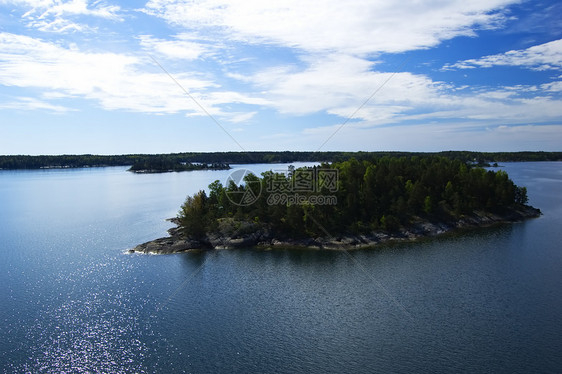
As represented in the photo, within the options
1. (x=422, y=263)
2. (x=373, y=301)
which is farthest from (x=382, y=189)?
(x=373, y=301)
